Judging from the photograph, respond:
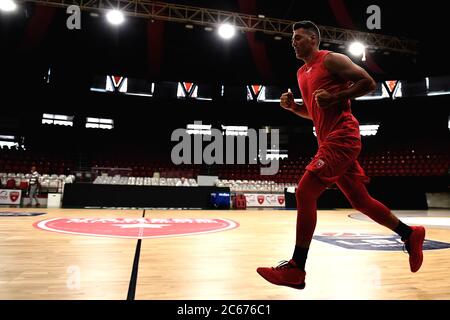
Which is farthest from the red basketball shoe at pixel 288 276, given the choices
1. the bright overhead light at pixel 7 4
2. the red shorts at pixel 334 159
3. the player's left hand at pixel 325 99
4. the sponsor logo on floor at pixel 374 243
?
the bright overhead light at pixel 7 4

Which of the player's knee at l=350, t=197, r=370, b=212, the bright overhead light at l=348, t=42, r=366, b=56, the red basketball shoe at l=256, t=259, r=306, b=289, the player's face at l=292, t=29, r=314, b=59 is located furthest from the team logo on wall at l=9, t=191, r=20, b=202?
the bright overhead light at l=348, t=42, r=366, b=56

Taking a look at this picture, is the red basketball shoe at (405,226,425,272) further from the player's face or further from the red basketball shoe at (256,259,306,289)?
the player's face

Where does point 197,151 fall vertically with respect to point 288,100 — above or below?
above

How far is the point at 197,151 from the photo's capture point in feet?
53.9

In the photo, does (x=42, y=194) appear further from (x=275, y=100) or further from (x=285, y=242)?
(x=275, y=100)

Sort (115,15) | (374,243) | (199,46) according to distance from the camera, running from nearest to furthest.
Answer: (374,243)
(115,15)
(199,46)

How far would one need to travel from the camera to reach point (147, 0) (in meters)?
9.72

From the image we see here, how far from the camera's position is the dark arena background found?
2281 millimetres

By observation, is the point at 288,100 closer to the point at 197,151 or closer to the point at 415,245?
the point at 415,245

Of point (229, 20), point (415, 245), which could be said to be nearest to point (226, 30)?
point (229, 20)

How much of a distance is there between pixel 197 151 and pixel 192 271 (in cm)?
1423

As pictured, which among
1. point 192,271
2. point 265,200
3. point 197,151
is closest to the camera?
point 192,271

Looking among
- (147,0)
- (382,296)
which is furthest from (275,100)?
(382,296)

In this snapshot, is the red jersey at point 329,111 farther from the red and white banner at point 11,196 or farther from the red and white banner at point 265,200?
the red and white banner at point 11,196
